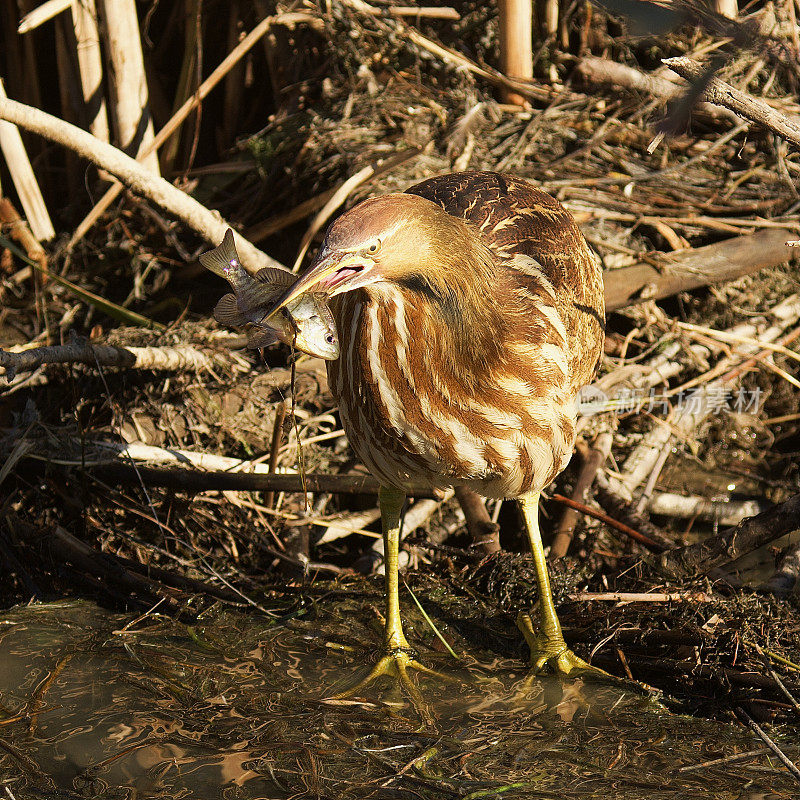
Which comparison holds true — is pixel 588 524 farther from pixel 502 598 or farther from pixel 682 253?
pixel 682 253

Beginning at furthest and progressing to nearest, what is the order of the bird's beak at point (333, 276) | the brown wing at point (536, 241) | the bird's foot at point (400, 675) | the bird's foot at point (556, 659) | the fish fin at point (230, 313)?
the brown wing at point (536, 241) < the bird's foot at point (556, 659) < the bird's foot at point (400, 675) < the fish fin at point (230, 313) < the bird's beak at point (333, 276)

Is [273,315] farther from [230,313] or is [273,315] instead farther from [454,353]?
[454,353]

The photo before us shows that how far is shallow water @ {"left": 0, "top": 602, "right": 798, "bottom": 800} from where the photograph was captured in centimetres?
212

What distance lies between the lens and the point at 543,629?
274 centimetres

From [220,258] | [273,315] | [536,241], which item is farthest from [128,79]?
[273,315]

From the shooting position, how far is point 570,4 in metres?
4.65

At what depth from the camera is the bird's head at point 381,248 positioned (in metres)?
1.88

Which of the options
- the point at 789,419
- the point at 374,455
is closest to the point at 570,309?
the point at 374,455

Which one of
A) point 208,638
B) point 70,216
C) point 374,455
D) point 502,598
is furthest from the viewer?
point 70,216

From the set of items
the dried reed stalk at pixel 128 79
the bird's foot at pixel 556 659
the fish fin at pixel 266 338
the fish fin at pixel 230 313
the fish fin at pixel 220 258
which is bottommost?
the bird's foot at pixel 556 659

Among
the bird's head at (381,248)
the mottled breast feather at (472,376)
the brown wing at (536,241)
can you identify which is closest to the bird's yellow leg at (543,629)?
the mottled breast feather at (472,376)

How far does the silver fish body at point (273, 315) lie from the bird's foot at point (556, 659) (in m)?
1.11

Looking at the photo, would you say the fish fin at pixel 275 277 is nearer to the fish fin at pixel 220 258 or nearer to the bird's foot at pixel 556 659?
the fish fin at pixel 220 258

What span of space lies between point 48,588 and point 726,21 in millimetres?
2484
